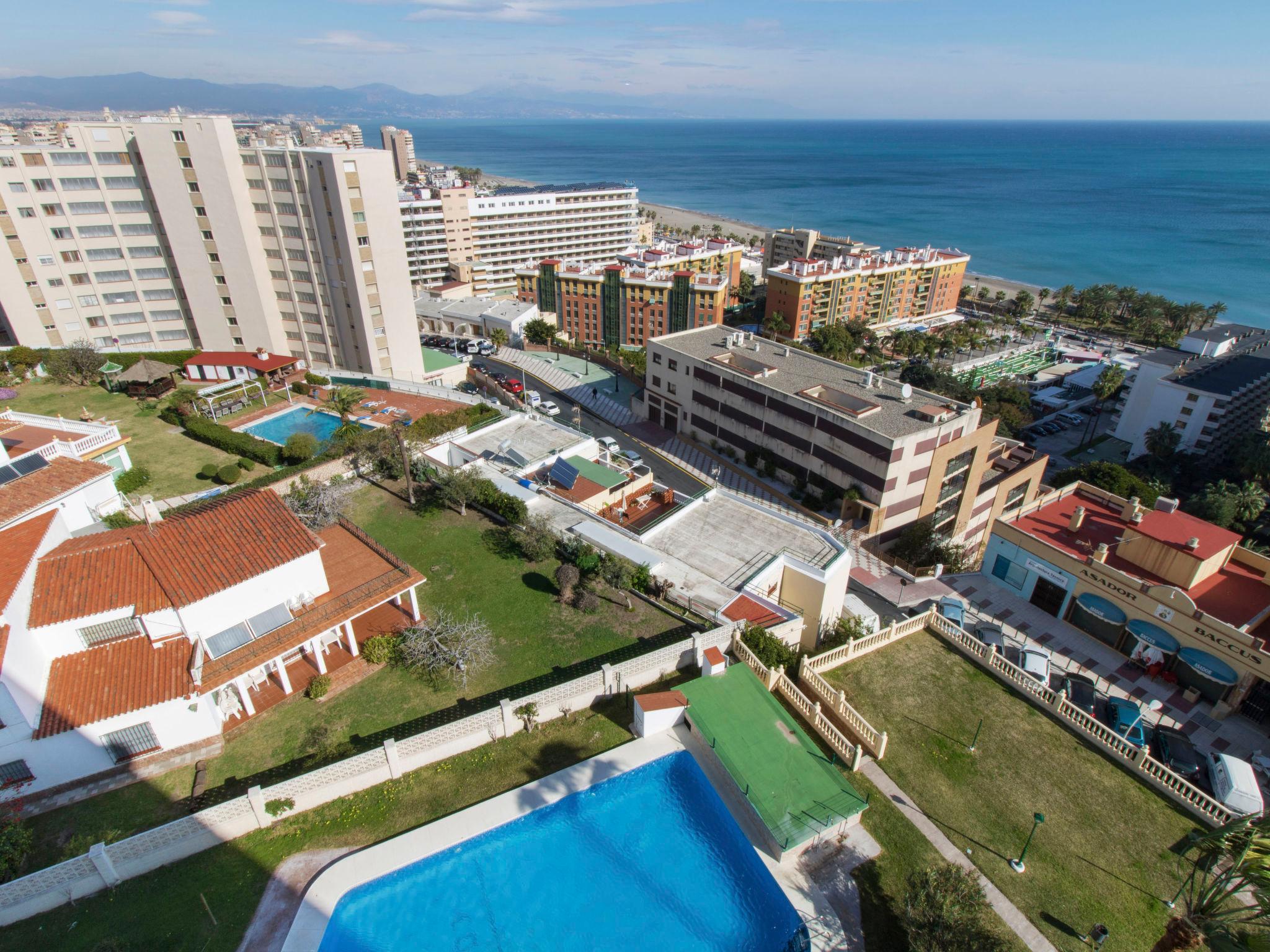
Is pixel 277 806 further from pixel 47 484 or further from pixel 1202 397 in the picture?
pixel 1202 397

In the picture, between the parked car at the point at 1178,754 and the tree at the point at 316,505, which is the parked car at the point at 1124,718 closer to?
the parked car at the point at 1178,754

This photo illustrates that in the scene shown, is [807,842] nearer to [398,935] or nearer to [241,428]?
[398,935]

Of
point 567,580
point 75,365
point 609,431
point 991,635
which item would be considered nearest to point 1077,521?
point 991,635

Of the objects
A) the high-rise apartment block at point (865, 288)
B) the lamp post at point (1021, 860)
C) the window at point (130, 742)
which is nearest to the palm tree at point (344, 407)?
the window at point (130, 742)

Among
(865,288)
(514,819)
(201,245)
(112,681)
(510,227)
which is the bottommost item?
(865,288)

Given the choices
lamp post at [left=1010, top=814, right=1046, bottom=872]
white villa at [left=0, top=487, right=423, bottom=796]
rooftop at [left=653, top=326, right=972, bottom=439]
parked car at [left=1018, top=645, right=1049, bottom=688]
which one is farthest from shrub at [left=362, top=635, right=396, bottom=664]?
rooftop at [left=653, top=326, right=972, bottom=439]

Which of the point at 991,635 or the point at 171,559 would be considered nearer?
the point at 171,559

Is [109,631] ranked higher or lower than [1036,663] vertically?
higher
